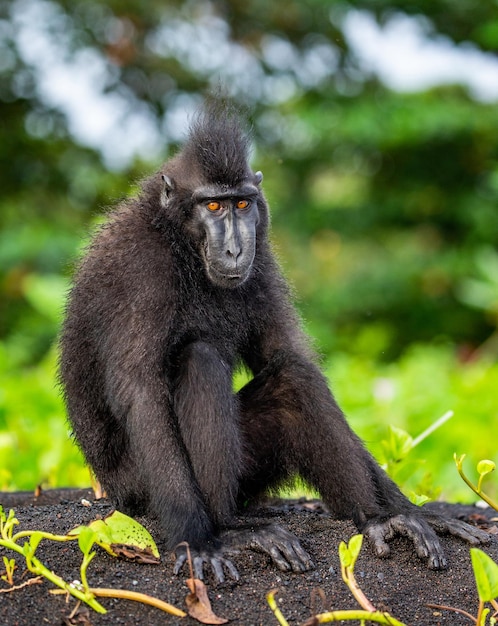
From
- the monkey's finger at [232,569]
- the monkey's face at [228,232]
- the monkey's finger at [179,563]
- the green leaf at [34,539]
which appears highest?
the monkey's face at [228,232]

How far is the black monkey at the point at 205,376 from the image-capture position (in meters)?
4.16

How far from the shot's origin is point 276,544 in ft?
13.1

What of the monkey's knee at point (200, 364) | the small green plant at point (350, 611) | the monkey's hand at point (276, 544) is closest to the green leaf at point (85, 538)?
the small green plant at point (350, 611)

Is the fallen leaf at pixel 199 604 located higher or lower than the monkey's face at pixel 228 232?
lower

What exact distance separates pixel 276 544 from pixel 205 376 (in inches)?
32.0

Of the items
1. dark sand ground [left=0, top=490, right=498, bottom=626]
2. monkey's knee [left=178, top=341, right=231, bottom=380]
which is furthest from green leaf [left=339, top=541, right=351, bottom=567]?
monkey's knee [left=178, top=341, right=231, bottom=380]

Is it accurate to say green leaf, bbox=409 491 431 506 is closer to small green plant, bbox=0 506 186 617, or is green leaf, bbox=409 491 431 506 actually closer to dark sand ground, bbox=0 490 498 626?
dark sand ground, bbox=0 490 498 626

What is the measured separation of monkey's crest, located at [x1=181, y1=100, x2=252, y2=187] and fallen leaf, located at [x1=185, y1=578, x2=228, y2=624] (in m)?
2.09

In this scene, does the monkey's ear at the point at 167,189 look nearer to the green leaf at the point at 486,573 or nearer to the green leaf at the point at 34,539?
the green leaf at the point at 34,539

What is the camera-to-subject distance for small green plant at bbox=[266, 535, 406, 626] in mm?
3209

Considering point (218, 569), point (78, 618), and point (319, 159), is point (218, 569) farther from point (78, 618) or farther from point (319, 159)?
point (319, 159)

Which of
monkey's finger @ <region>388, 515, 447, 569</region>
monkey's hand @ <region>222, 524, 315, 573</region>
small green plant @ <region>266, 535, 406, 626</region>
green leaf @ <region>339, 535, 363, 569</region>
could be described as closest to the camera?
small green plant @ <region>266, 535, 406, 626</region>

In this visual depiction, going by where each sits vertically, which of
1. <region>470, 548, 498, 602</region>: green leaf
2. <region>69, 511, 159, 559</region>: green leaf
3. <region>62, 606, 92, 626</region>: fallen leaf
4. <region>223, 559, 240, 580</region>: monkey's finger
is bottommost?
<region>470, 548, 498, 602</region>: green leaf

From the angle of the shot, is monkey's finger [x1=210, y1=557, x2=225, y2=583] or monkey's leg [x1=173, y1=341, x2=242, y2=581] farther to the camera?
monkey's leg [x1=173, y1=341, x2=242, y2=581]
